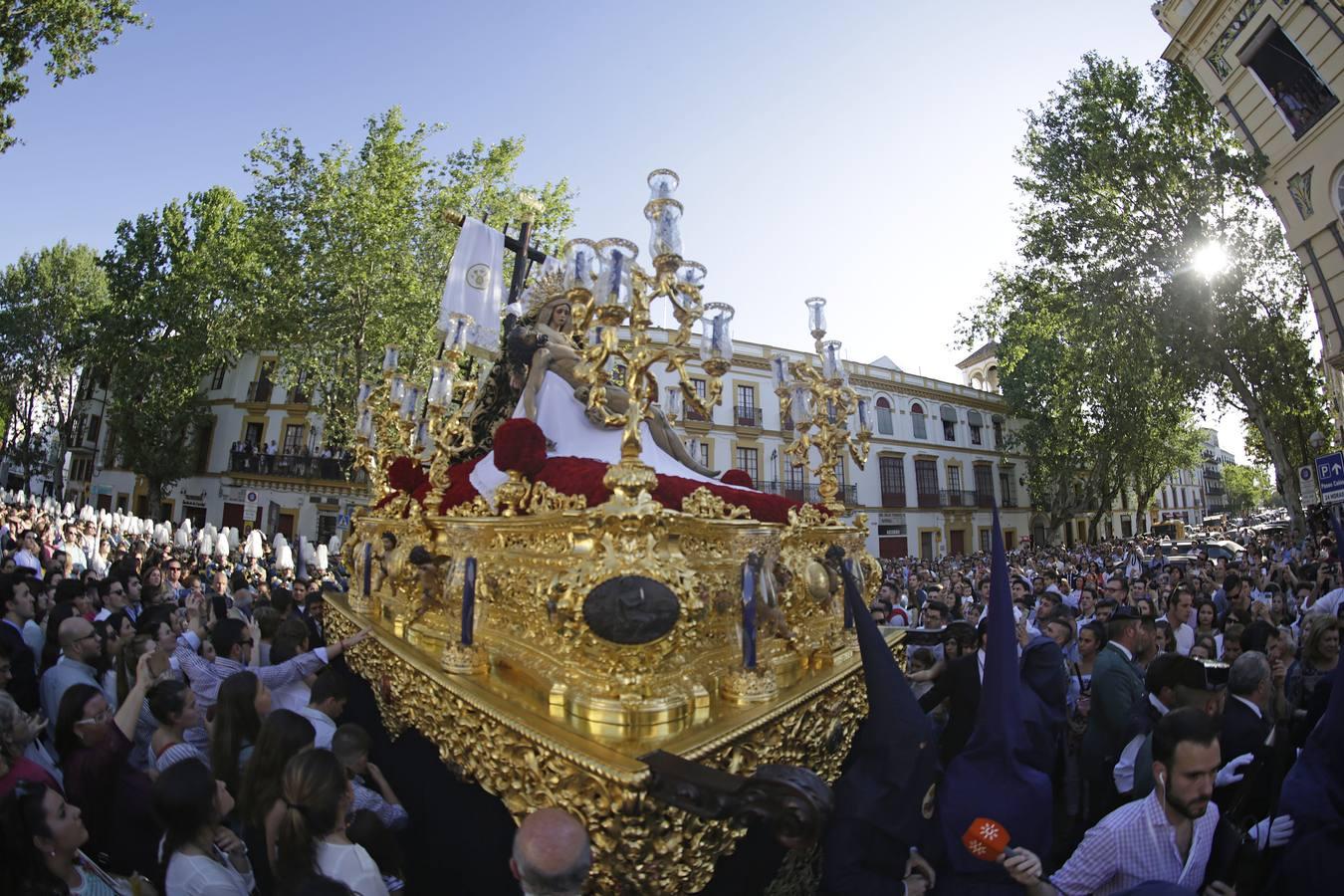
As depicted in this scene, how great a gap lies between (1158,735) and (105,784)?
13.3 feet

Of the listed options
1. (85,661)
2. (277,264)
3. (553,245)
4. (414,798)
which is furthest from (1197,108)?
(277,264)

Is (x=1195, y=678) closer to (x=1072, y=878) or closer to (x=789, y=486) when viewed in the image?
(x=1072, y=878)

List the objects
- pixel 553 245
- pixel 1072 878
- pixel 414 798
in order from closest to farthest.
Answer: pixel 1072 878
pixel 414 798
pixel 553 245

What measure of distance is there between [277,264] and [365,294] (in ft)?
7.60

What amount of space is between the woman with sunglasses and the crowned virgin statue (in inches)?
88.9

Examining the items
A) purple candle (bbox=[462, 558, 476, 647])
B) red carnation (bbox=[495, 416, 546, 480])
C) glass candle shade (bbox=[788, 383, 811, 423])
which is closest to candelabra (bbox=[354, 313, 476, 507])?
purple candle (bbox=[462, 558, 476, 647])

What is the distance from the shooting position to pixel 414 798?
3846 millimetres

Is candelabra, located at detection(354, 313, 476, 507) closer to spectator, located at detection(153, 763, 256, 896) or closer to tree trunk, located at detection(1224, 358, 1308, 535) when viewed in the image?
spectator, located at detection(153, 763, 256, 896)

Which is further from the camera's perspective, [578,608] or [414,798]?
[414,798]

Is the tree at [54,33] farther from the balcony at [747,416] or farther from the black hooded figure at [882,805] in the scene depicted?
the balcony at [747,416]

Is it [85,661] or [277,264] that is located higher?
[277,264]

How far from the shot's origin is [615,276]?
10.0 ft

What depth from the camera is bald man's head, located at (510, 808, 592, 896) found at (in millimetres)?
1704

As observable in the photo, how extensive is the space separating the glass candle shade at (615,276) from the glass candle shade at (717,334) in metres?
0.53
